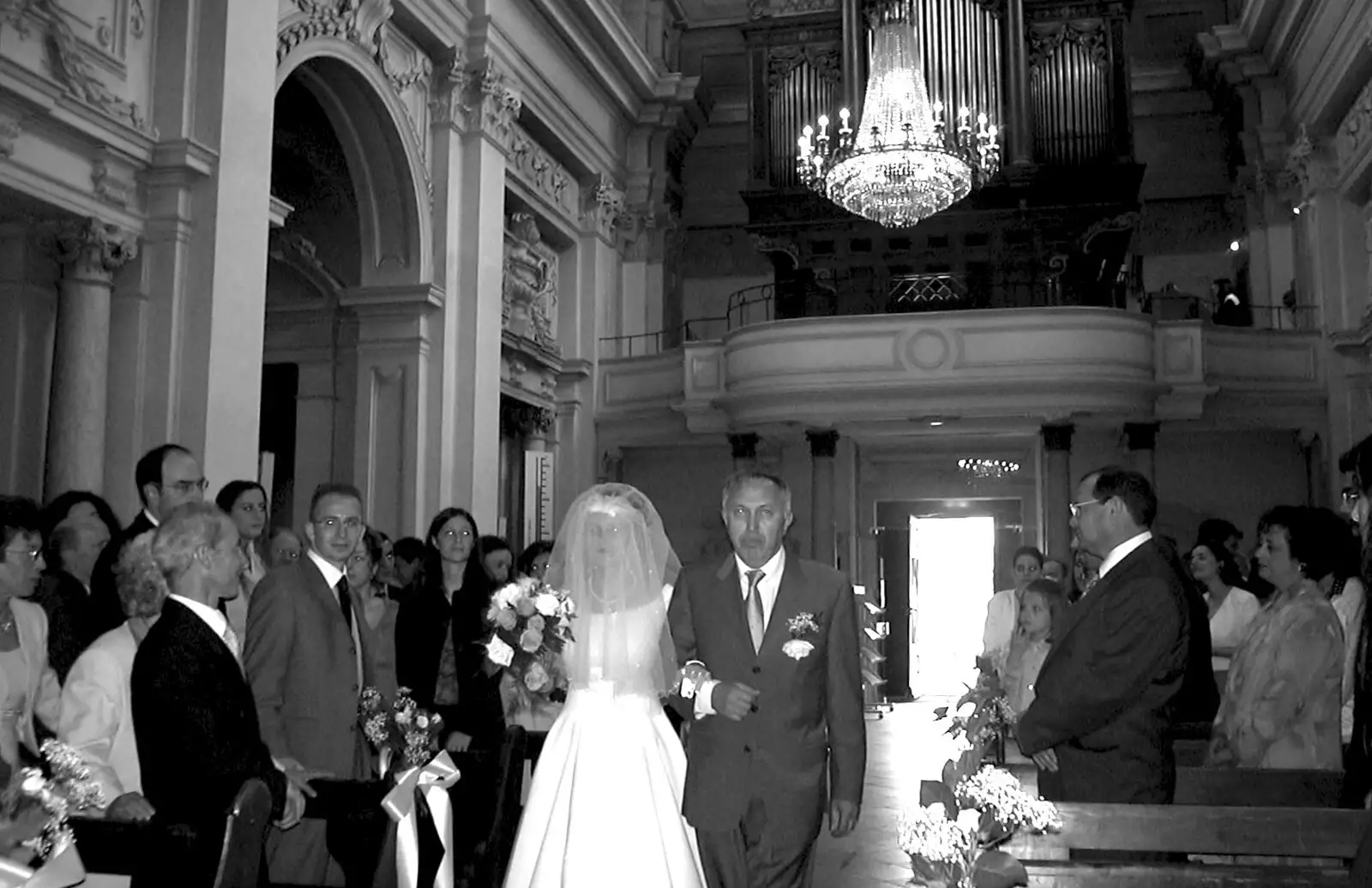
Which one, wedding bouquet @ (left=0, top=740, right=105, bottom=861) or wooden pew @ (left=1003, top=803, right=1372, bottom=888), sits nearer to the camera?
wedding bouquet @ (left=0, top=740, right=105, bottom=861)

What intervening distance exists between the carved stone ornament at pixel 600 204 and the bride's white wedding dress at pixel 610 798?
12.2 m

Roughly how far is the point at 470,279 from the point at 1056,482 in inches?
285

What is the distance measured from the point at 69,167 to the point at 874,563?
1184 cm

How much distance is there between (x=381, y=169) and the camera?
455 inches

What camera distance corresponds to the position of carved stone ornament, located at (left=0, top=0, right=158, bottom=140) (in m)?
6.94

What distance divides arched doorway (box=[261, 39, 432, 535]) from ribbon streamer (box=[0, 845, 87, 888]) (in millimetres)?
→ 9437

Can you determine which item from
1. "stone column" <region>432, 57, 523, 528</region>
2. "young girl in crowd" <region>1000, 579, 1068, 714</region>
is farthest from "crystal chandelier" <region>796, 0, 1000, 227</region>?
"young girl in crowd" <region>1000, 579, 1068, 714</region>

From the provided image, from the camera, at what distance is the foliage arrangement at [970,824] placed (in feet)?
7.87

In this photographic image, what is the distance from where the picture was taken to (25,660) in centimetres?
399

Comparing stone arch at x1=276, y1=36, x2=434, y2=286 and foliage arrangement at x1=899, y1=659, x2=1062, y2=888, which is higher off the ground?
stone arch at x1=276, y1=36, x2=434, y2=286

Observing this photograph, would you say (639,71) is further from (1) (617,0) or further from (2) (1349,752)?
(2) (1349,752)

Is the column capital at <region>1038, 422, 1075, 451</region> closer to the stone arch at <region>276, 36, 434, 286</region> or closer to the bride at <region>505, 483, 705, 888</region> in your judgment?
the stone arch at <region>276, 36, 434, 286</region>

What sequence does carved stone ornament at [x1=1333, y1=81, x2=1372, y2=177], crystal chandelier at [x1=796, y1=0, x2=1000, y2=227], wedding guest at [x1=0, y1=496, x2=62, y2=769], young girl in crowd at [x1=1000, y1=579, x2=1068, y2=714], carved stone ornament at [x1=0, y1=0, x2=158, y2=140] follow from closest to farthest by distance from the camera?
wedding guest at [x1=0, y1=496, x2=62, y2=769], young girl in crowd at [x1=1000, y1=579, x2=1068, y2=714], carved stone ornament at [x1=0, y1=0, x2=158, y2=140], crystal chandelier at [x1=796, y1=0, x2=1000, y2=227], carved stone ornament at [x1=1333, y1=81, x2=1372, y2=177]

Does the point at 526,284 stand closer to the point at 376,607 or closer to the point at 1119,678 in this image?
the point at 376,607
